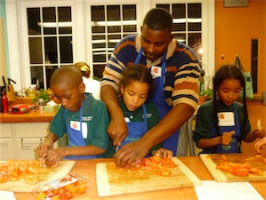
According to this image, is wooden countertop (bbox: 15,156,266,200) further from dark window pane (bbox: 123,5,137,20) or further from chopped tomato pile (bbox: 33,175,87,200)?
dark window pane (bbox: 123,5,137,20)

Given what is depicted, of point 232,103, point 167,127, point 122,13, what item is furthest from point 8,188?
point 122,13

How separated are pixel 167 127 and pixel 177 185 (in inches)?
12.1

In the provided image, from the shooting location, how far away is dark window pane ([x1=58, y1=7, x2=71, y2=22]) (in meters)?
3.63

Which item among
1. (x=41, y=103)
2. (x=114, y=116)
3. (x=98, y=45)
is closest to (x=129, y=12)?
(x=98, y=45)

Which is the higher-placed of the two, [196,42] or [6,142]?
[196,42]

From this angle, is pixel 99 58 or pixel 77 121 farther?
pixel 99 58

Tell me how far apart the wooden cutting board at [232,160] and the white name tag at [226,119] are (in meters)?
0.44

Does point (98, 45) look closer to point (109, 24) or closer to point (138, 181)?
point (109, 24)

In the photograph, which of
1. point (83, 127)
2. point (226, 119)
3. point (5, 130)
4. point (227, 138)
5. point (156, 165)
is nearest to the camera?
point (156, 165)

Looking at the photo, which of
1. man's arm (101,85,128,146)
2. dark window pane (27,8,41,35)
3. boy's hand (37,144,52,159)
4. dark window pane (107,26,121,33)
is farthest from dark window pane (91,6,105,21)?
boy's hand (37,144,52,159)

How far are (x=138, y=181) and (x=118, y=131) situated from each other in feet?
0.91

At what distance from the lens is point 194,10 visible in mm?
3588

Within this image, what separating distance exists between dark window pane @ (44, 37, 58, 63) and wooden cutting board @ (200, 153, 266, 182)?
2.78 metres

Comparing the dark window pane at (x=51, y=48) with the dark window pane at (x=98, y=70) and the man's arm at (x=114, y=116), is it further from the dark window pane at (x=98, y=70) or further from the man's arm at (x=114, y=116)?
the man's arm at (x=114, y=116)
